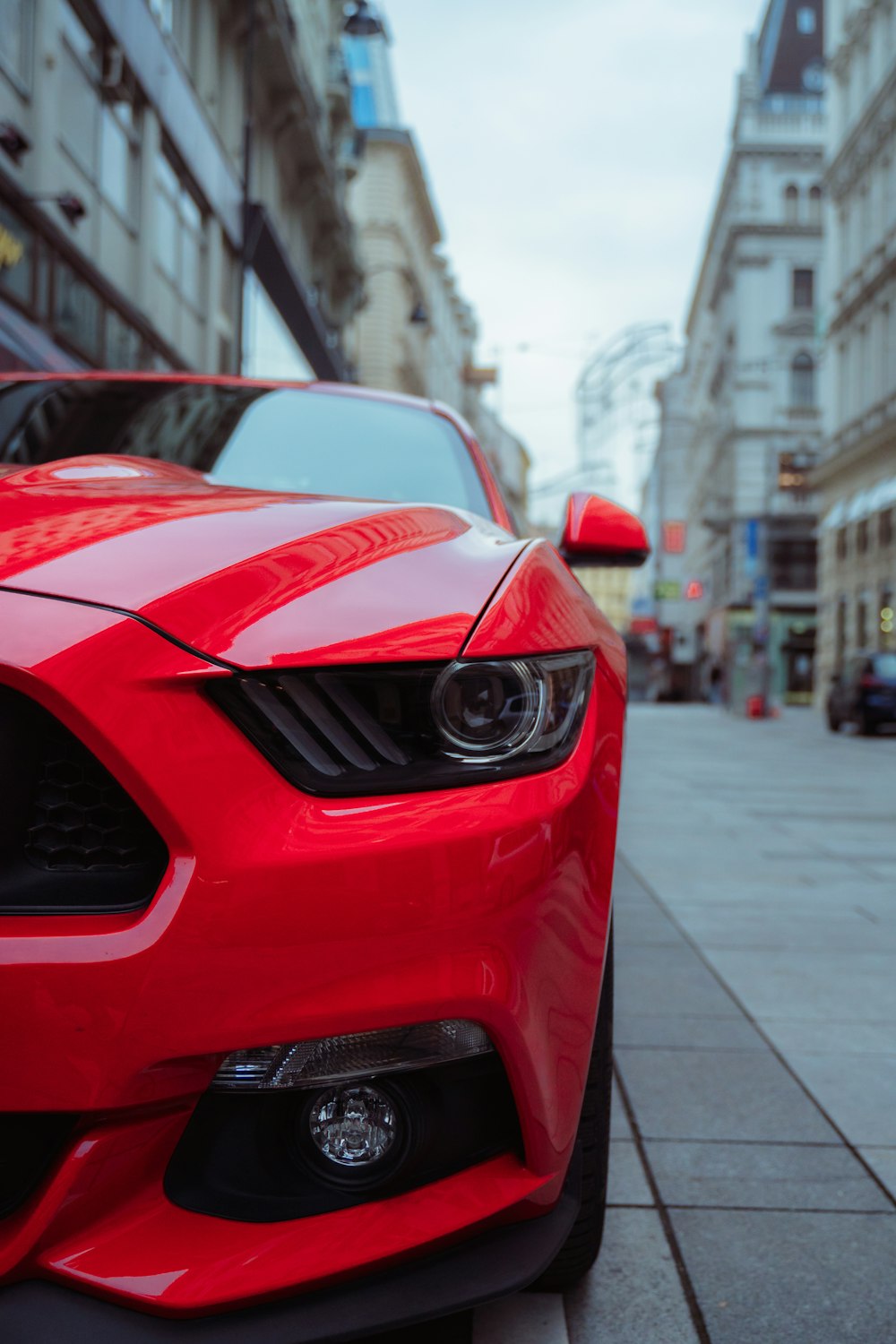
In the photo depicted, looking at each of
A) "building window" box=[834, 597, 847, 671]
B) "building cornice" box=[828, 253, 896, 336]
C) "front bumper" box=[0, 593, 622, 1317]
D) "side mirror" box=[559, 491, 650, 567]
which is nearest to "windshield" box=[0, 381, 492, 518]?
"side mirror" box=[559, 491, 650, 567]

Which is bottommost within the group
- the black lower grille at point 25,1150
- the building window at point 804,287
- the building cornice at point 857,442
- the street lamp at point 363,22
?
the black lower grille at point 25,1150

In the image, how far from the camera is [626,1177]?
7.70 feet

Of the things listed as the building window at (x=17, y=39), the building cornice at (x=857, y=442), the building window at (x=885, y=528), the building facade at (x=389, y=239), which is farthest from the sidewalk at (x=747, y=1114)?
the building facade at (x=389, y=239)

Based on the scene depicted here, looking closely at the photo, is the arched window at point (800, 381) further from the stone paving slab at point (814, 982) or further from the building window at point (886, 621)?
the stone paving slab at point (814, 982)

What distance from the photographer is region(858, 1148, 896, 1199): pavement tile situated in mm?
2332

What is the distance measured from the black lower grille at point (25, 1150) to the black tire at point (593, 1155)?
652 millimetres

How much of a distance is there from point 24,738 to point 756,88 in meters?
61.1

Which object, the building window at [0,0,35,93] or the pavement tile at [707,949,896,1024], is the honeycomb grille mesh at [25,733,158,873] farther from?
the building window at [0,0,35,93]

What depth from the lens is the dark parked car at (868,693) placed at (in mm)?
22141

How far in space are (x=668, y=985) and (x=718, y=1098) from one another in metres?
0.99

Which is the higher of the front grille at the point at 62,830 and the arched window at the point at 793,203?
the arched window at the point at 793,203

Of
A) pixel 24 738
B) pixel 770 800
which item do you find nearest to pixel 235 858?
pixel 24 738

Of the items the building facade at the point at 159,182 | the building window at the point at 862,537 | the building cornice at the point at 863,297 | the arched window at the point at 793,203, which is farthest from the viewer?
the arched window at the point at 793,203

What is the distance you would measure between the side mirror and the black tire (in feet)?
3.15
